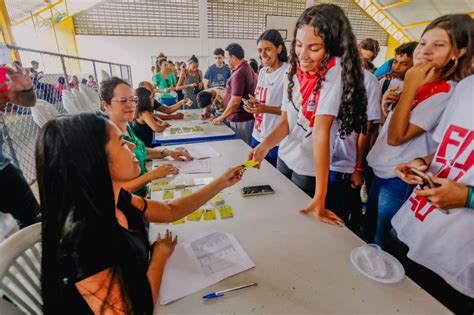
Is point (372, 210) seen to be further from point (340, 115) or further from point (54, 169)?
point (54, 169)

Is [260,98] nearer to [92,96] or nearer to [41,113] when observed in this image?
[41,113]

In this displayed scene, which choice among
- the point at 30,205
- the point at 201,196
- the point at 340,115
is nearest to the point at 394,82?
the point at 340,115

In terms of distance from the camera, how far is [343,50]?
1008 millimetres

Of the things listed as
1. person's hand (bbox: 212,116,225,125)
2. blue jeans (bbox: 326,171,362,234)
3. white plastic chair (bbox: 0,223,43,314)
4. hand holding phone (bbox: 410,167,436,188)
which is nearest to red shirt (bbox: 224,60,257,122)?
person's hand (bbox: 212,116,225,125)

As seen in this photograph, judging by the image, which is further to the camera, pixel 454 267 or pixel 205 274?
pixel 454 267

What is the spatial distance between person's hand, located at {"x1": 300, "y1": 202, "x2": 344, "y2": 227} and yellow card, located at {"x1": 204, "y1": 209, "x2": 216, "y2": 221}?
38 cm

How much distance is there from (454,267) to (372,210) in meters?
0.50

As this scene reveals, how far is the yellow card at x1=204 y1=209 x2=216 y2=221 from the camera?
1048 millimetres

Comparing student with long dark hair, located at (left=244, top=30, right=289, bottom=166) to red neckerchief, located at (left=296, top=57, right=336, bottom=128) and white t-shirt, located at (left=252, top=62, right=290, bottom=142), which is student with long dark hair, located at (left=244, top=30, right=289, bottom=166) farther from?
red neckerchief, located at (left=296, top=57, right=336, bottom=128)

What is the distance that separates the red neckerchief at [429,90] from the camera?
1.02m

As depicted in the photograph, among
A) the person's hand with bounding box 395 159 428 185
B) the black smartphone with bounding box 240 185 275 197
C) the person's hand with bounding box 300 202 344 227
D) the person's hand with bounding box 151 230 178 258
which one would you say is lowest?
the black smartphone with bounding box 240 185 275 197

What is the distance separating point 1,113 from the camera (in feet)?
→ 5.43

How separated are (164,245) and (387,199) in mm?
1085

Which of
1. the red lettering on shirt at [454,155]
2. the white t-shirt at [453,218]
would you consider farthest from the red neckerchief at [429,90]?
the red lettering on shirt at [454,155]
